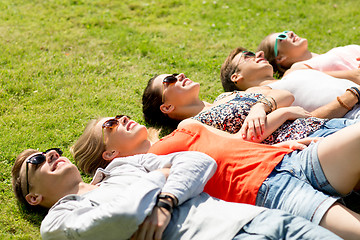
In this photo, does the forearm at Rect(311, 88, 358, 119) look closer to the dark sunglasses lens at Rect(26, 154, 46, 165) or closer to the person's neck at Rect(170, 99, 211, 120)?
the person's neck at Rect(170, 99, 211, 120)

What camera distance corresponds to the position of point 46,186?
12.3 feet

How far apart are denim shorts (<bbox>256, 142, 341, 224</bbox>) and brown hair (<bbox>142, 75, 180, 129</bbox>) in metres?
2.01

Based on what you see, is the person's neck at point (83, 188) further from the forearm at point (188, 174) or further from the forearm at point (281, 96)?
the forearm at point (281, 96)

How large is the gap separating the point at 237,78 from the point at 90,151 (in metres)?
2.38

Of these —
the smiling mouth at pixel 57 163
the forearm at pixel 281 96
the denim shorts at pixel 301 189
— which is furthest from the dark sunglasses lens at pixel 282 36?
the smiling mouth at pixel 57 163

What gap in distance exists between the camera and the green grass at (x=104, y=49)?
5406 mm

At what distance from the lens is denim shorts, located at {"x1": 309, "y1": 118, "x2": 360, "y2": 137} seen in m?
4.25

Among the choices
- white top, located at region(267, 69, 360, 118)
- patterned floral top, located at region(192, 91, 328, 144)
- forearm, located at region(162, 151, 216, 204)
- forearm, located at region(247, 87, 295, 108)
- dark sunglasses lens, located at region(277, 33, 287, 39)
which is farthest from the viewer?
dark sunglasses lens, located at region(277, 33, 287, 39)

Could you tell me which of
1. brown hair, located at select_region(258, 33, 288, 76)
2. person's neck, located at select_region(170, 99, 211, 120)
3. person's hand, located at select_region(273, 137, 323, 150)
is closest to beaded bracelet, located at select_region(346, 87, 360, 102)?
person's hand, located at select_region(273, 137, 323, 150)

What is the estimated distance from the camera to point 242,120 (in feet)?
15.5

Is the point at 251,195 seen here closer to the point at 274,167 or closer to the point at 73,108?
the point at 274,167

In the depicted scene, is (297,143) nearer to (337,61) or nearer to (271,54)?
(337,61)

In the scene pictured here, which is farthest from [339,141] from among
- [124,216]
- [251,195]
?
[124,216]

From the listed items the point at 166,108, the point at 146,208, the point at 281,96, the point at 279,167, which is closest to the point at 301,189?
the point at 279,167
